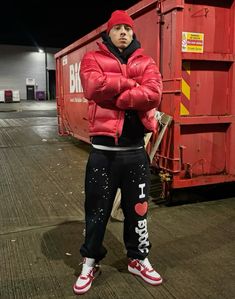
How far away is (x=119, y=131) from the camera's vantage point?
8.39 ft

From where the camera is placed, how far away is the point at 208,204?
4586 millimetres

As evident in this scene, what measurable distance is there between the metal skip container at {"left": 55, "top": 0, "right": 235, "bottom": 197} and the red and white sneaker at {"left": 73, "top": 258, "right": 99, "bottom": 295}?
5.79 feet

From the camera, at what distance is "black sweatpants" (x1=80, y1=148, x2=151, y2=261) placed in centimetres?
266

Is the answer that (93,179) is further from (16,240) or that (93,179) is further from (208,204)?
(208,204)

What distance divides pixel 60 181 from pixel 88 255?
9.82 feet

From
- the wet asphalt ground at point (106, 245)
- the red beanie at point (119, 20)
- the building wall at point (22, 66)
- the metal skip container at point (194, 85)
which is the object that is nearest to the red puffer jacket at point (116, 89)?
the red beanie at point (119, 20)

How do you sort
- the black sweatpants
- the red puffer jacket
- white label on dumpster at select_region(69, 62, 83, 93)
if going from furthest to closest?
white label on dumpster at select_region(69, 62, 83, 93) → the black sweatpants → the red puffer jacket

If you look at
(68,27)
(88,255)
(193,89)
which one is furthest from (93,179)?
(68,27)

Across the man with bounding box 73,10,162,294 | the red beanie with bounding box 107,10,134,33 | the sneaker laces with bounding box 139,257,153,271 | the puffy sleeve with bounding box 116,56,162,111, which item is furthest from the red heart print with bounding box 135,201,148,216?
the red beanie with bounding box 107,10,134,33

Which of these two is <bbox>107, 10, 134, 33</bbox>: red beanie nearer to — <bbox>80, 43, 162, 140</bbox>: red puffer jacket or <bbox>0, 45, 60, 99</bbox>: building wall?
<bbox>80, 43, 162, 140</bbox>: red puffer jacket

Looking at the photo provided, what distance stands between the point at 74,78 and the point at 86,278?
628 centimetres

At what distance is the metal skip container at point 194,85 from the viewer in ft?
13.4

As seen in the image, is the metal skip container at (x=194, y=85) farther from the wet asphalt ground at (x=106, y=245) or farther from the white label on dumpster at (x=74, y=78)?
the white label on dumpster at (x=74, y=78)

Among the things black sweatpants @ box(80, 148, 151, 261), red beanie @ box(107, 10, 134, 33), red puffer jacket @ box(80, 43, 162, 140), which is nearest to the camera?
red puffer jacket @ box(80, 43, 162, 140)
